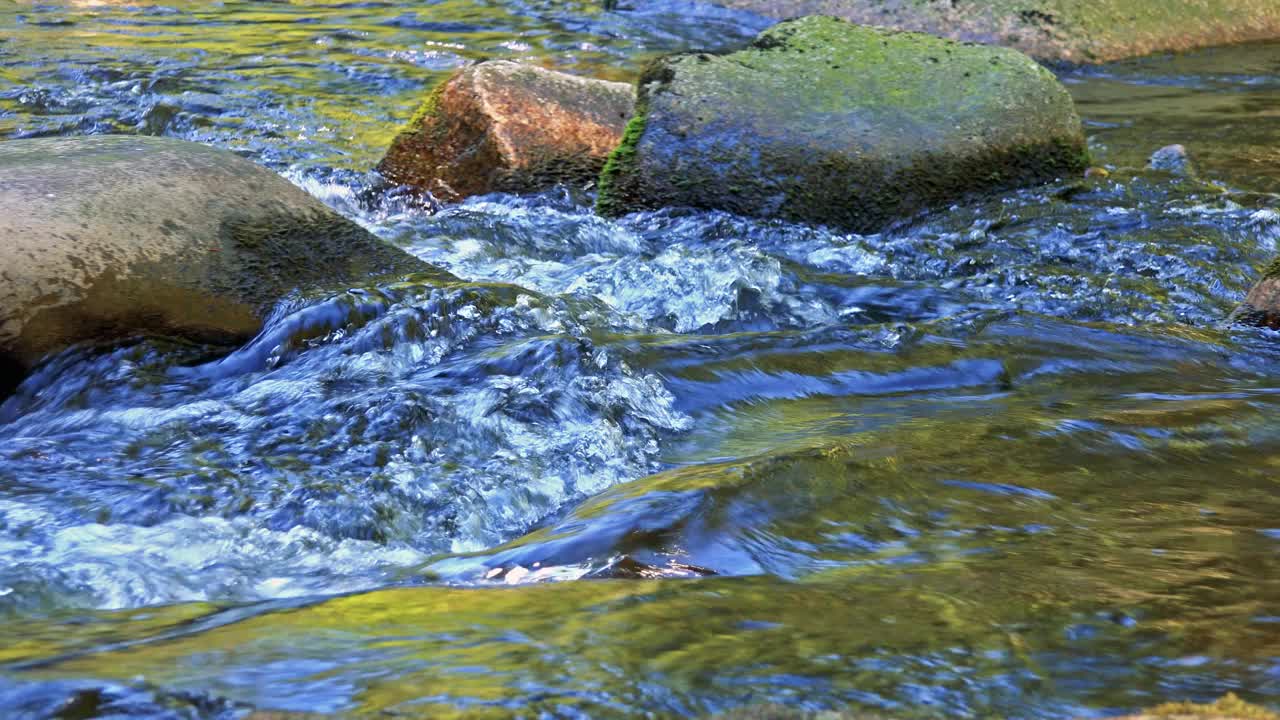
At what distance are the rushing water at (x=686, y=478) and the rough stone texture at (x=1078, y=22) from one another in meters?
4.36

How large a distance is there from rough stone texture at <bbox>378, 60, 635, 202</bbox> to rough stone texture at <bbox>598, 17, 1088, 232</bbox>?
1.76ft

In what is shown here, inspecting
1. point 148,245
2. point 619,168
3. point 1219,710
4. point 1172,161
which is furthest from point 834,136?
point 1219,710

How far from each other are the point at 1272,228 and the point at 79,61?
8584 millimetres

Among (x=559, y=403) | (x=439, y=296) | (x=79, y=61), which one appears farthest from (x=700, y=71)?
(x=79, y=61)

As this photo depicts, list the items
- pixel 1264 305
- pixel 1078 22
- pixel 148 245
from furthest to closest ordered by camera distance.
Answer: pixel 1078 22, pixel 1264 305, pixel 148 245

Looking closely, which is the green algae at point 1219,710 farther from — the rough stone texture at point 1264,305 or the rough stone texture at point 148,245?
the rough stone texture at point 148,245

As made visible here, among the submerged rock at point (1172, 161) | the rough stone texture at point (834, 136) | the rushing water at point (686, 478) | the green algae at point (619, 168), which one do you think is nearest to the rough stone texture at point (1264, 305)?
the rushing water at point (686, 478)

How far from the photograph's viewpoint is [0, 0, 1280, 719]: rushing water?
5.55ft

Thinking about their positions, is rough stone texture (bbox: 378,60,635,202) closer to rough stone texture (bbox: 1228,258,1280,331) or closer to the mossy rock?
rough stone texture (bbox: 1228,258,1280,331)

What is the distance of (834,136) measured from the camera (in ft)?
20.0

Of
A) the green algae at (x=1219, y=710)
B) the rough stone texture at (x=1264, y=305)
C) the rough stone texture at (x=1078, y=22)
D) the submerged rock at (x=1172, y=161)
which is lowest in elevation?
the rough stone texture at (x=1264, y=305)

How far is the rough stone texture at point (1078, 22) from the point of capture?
35.8 ft

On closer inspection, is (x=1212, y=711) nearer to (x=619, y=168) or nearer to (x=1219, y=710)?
(x=1219, y=710)

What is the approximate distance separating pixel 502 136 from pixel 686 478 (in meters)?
4.30
